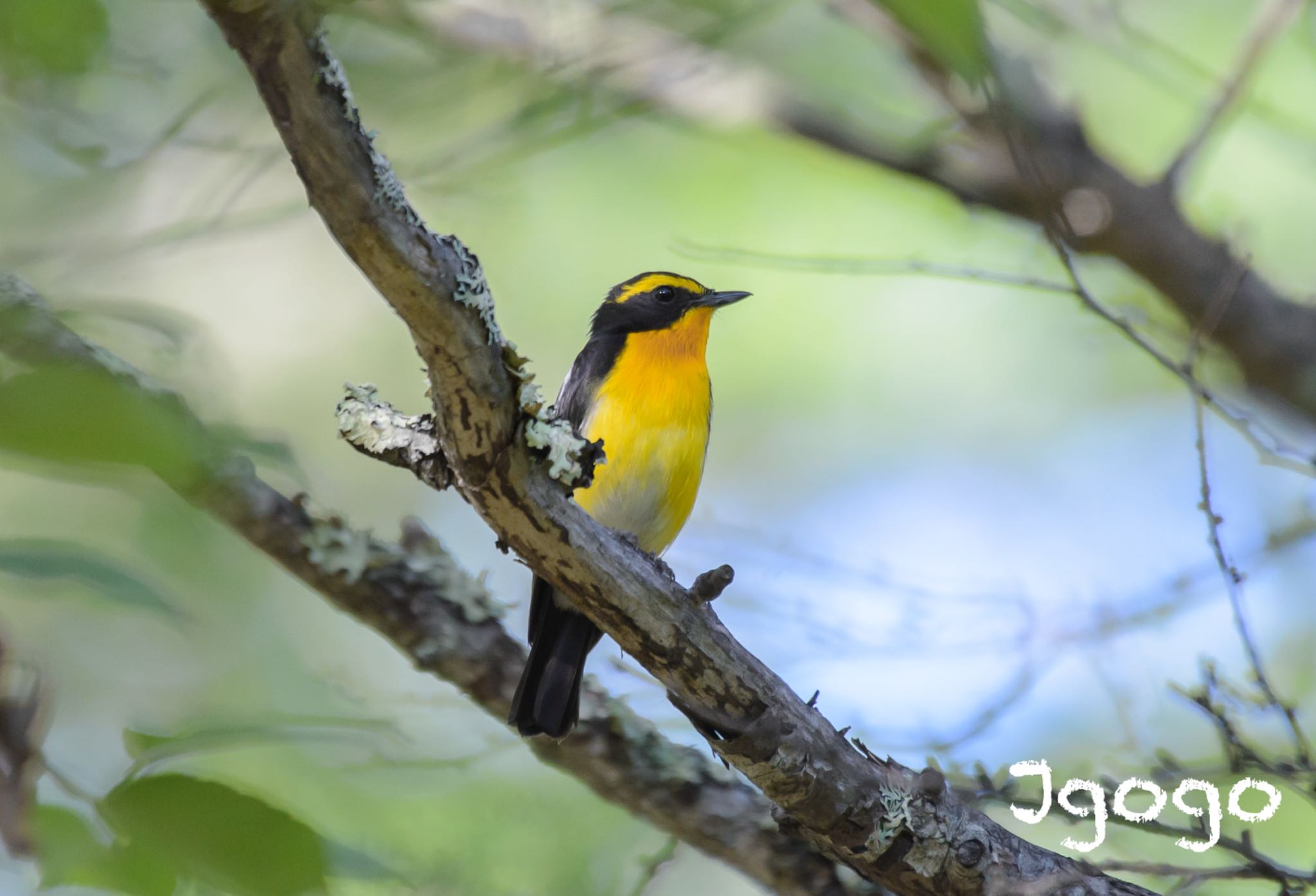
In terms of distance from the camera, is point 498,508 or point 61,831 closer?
point 61,831

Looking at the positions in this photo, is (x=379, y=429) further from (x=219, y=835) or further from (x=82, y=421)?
(x=82, y=421)

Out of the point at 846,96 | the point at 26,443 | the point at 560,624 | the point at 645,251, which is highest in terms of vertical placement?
the point at 846,96

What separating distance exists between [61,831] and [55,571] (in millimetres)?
306

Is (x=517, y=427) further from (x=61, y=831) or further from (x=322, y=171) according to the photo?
(x=61, y=831)

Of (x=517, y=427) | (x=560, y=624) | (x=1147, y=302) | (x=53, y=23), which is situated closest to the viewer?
(x=53, y=23)

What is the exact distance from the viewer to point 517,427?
2.56m

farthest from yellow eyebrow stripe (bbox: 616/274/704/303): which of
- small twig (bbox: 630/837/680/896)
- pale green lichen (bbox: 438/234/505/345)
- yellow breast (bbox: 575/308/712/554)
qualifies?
pale green lichen (bbox: 438/234/505/345)

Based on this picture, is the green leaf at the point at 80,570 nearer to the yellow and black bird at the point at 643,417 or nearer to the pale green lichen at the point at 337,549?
the pale green lichen at the point at 337,549

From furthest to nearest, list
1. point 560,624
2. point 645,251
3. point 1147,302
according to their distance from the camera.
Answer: point 645,251
point 1147,302
point 560,624

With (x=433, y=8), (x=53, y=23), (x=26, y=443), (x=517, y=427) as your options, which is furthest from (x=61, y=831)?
(x=433, y=8)

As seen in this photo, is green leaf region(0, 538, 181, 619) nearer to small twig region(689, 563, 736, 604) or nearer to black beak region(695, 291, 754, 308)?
small twig region(689, 563, 736, 604)

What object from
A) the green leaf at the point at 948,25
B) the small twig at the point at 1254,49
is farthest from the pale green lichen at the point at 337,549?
the small twig at the point at 1254,49

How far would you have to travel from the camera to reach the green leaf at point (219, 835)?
973 mm

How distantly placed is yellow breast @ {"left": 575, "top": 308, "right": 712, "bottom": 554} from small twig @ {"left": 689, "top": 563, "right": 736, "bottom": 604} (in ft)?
6.78
